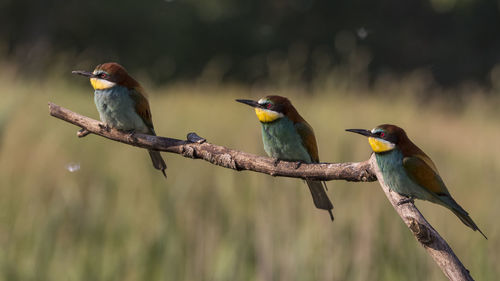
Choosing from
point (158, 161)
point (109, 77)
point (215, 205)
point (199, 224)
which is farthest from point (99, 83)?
point (215, 205)

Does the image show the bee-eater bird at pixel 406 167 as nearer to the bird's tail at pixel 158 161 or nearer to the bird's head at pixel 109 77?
the bird's tail at pixel 158 161

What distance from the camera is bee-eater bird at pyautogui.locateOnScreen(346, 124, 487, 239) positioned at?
2.27 ft

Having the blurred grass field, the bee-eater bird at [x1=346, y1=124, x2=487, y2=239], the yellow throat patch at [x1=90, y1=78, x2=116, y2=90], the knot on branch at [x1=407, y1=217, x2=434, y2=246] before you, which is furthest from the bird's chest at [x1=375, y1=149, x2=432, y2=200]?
the blurred grass field

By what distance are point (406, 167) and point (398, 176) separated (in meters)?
0.04

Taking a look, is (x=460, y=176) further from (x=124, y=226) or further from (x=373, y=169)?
(x=373, y=169)

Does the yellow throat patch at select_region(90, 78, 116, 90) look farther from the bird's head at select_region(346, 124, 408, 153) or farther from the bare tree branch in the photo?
the bird's head at select_region(346, 124, 408, 153)

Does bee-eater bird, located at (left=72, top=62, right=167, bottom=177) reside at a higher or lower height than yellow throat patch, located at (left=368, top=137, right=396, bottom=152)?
higher

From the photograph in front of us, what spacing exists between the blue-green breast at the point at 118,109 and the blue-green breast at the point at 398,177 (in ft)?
1.44

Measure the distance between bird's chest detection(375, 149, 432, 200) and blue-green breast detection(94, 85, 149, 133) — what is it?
1.44 ft

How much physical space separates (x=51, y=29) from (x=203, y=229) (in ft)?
57.5

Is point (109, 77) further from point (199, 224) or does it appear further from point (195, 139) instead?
point (199, 224)

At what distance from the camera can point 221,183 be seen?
12.6ft

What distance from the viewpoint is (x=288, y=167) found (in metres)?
0.65

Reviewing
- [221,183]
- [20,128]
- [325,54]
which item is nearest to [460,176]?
[221,183]
